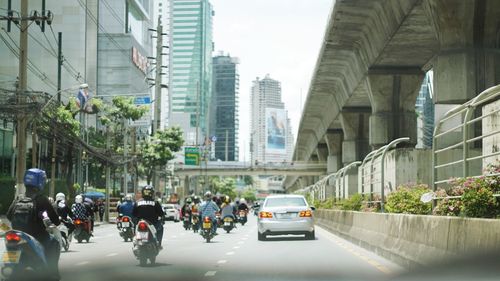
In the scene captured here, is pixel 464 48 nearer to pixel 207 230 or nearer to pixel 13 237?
pixel 207 230

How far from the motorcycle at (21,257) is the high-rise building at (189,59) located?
3722 centimetres

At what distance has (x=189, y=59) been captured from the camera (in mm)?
74812

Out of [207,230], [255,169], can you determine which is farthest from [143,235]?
[255,169]

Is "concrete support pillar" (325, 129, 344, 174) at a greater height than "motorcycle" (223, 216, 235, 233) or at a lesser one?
greater

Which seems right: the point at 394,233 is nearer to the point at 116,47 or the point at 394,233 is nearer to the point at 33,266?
the point at 33,266

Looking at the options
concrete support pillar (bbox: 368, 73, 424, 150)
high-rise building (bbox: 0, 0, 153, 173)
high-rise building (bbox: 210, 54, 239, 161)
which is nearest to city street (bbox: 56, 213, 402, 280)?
concrete support pillar (bbox: 368, 73, 424, 150)

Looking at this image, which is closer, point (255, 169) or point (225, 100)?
point (255, 169)

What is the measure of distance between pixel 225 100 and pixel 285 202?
9354 cm

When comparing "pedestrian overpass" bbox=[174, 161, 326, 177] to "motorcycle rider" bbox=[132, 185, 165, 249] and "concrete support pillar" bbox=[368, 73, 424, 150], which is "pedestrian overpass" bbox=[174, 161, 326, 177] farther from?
"motorcycle rider" bbox=[132, 185, 165, 249]

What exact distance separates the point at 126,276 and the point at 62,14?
5969 centimetres

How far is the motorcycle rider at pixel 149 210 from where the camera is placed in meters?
14.8

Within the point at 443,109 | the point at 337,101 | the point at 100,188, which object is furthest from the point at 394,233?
the point at 100,188

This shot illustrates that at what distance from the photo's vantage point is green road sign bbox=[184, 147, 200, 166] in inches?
3359

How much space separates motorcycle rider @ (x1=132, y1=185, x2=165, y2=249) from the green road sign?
230ft
